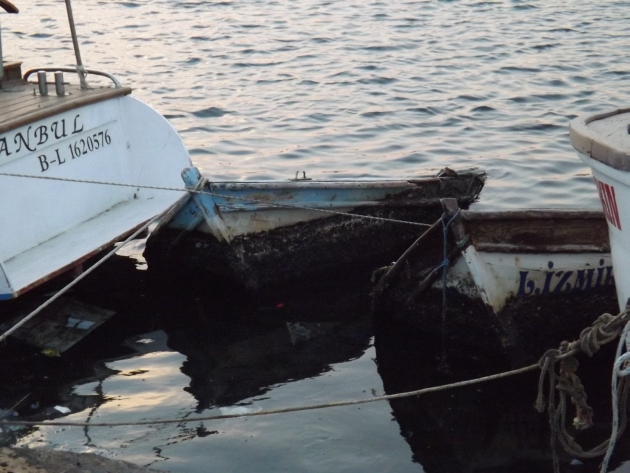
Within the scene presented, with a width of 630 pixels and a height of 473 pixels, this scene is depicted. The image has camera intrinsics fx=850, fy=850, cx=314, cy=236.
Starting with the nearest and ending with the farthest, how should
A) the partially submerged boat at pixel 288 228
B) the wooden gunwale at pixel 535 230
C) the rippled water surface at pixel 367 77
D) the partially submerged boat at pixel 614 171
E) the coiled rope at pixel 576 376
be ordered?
the coiled rope at pixel 576 376 < the partially submerged boat at pixel 614 171 < the wooden gunwale at pixel 535 230 < the partially submerged boat at pixel 288 228 < the rippled water surface at pixel 367 77

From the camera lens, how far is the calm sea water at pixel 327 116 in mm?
5566

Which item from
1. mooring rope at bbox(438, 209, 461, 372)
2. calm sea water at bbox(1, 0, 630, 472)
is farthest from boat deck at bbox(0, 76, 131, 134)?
mooring rope at bbox(438, 209, 461, 372)

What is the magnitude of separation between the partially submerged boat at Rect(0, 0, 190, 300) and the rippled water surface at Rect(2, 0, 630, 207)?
269 cm

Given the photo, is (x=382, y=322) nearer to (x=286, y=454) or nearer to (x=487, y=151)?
(x=286, y=454)

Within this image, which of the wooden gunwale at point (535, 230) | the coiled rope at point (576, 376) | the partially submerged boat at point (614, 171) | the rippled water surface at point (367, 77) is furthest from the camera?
the rippled water surface at point (367, 77)

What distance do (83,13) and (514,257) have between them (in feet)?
56.1

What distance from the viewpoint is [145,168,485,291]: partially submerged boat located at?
7539mm

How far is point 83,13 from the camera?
20.6 m

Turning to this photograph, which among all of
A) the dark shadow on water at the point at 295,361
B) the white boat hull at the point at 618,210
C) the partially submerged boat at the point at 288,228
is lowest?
the dark shadow on water at the point at 295,361

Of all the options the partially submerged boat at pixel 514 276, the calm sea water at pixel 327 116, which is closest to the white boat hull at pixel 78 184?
the calm sea water at pixel 327 116

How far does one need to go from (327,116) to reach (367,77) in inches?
94.4

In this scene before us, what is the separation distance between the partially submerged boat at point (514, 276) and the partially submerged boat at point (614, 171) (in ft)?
3.82

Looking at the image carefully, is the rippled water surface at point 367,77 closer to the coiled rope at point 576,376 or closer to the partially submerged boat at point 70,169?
the partially submerged boat at point 70,169

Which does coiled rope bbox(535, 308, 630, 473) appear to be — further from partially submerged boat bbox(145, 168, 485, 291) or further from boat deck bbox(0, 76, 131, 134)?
boat deck bbox(0, 76, 131, 134)
